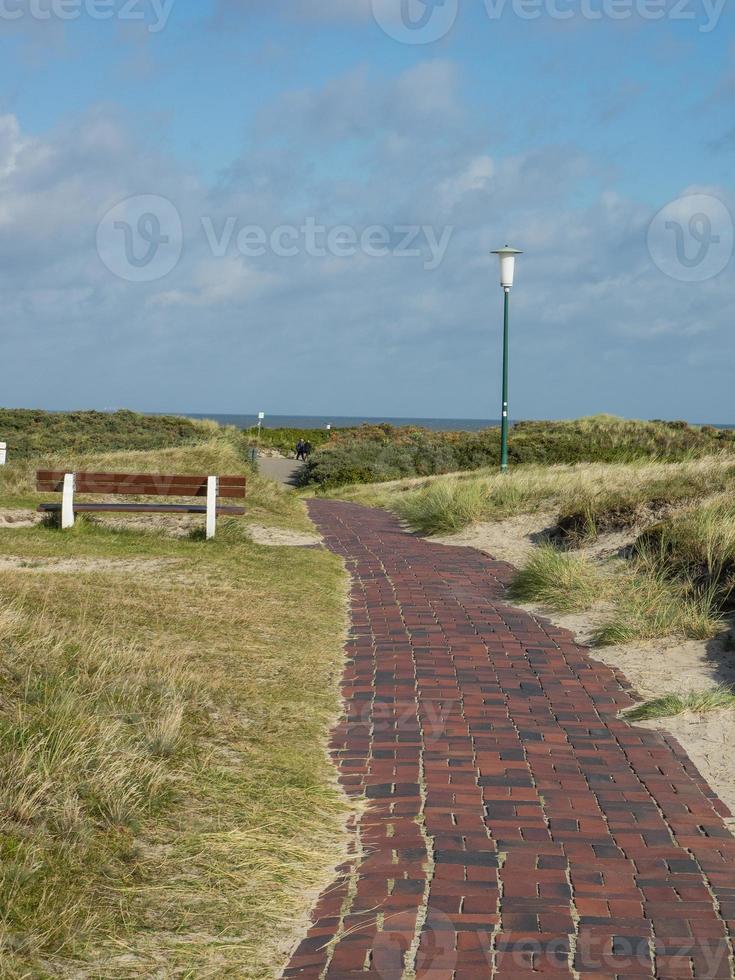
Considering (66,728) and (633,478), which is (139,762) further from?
(633,478)

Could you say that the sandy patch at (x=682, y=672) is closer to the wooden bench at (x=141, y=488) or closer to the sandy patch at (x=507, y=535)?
the sandy patch at (x=507, y=535)

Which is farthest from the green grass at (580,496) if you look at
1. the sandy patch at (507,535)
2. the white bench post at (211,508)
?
the white bench post at (211,508)

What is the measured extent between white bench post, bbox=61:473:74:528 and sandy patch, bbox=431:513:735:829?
619 cm

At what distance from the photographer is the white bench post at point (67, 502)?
13219 mm

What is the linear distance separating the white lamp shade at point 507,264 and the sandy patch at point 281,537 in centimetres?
698

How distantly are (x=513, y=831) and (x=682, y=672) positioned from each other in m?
3.20

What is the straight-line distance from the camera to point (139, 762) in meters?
4.97

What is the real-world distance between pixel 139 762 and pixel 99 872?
0.91 metres

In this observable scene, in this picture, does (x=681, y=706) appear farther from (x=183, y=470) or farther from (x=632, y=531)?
(x=183, y=470)

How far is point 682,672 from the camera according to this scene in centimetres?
754

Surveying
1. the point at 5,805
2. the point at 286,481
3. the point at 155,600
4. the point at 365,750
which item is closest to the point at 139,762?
the point at 5,805

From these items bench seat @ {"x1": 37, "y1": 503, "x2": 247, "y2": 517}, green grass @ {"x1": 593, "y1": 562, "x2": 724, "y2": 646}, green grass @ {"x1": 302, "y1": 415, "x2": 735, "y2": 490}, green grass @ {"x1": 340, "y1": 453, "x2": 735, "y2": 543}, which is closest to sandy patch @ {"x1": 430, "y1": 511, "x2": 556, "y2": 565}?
green grass @ {"x1": 340, "y1": 453, "x2": 735, "y2": 543}

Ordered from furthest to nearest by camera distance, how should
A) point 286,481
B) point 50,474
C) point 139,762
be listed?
point 286,481
point 50,474
point 139,762

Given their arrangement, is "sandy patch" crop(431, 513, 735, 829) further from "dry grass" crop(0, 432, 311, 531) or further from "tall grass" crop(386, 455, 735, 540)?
"dry grass" crop(0, 432, 311, 531)
